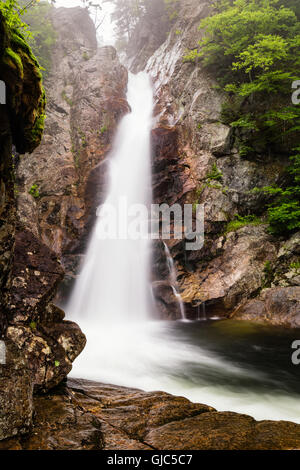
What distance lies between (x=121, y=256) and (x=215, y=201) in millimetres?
4700

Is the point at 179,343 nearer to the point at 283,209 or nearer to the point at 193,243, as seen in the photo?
the point at 193,243

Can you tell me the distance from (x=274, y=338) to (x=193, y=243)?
4.73 meters

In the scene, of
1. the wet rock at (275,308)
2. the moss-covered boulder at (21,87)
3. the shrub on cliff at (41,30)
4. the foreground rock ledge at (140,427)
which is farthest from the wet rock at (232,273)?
the shrub on cliff at (41,30)

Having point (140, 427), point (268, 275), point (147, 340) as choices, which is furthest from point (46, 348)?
point (268, 275)

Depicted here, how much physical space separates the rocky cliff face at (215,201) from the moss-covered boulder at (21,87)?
315 inches

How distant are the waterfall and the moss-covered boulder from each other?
26.3ft

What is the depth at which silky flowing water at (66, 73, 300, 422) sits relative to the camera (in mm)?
4777

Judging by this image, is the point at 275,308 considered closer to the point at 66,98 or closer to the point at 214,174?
the point at 214,174

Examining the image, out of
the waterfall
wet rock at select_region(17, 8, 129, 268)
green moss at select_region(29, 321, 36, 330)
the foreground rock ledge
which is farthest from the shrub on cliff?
the foreground rock ledge

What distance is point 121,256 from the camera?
1209cm

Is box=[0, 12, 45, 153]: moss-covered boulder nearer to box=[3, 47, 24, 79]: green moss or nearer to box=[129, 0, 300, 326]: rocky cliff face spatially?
box=[3, 47, 24, 79]: green moss

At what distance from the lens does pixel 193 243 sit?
11.1 metres

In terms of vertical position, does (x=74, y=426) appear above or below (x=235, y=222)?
below

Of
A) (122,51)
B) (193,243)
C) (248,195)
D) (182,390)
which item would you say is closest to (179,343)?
(182,390)
